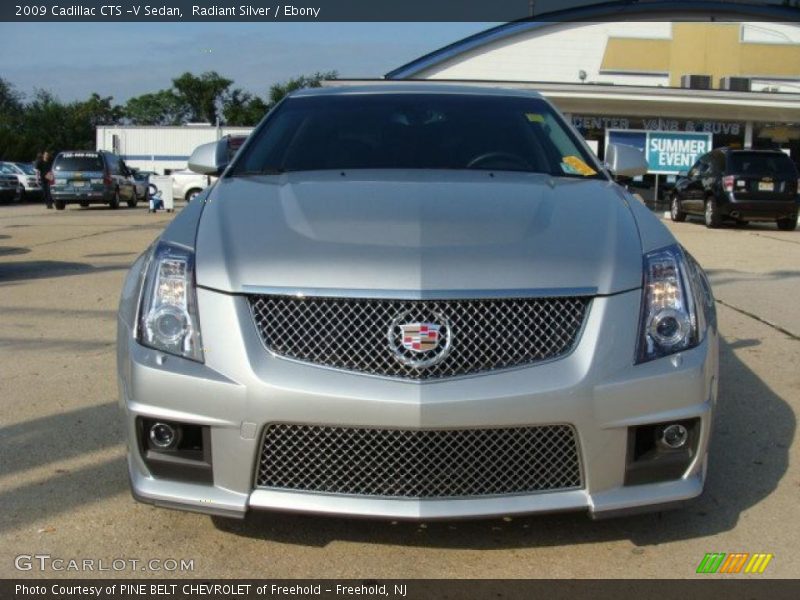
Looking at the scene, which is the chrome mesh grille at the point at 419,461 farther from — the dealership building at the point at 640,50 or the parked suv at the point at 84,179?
the dealership building at the point at 640,50

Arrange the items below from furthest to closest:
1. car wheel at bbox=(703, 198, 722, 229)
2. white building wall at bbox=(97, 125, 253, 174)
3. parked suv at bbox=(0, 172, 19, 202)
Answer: white building wall at bbox=(97, 125, 253, 174)
parked suv at bbox=(0, 172, 19, 202)
car wheel at bbox=(703, 198, 722, 229)

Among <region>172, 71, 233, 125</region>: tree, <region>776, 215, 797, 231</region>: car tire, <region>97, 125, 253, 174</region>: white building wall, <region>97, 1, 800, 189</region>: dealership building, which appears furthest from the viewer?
<region>172, 71, 233, 125</region>: tree

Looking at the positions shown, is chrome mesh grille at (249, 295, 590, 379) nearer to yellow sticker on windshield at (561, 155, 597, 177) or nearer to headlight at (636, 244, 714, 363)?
headlight at (636, 244, 714, 363)

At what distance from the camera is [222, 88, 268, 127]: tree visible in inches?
3883

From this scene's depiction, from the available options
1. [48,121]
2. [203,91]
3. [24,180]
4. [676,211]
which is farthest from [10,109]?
[676,211]

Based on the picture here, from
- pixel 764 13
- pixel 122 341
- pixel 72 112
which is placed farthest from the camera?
pixel 72 112

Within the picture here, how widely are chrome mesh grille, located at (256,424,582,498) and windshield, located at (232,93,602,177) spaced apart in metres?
1.70

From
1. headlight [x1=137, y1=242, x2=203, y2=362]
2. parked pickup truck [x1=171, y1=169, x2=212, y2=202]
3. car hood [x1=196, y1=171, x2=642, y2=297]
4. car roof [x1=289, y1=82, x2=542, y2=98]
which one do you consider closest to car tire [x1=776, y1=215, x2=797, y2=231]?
parked pickup truck [x1=171, y1=169, x2=212, y2=202]

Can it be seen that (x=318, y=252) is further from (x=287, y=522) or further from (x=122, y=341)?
(x=287, y=522)

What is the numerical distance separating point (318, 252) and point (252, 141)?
5.74ft

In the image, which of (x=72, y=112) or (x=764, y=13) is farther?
(x=72, y=112)

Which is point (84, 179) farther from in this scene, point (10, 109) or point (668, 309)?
point (10, 109)

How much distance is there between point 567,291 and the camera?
312 centimetres

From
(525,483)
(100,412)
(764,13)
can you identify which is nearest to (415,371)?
(525,483)
